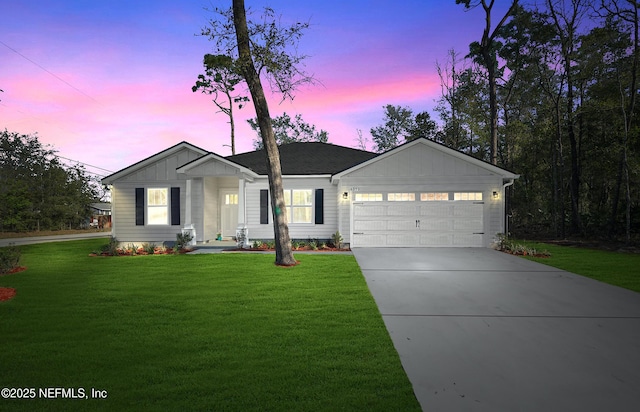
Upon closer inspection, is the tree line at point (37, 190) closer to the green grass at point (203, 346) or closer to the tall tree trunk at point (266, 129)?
the green grass at point (203, 346)

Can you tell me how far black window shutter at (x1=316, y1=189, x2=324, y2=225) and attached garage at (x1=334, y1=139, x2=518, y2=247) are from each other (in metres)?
1.15

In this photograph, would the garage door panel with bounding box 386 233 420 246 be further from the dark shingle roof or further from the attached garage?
the dark shingle roof

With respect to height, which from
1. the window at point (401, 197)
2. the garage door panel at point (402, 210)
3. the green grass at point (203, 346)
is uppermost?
the window at point (401, 197)

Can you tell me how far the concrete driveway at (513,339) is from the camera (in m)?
2.71

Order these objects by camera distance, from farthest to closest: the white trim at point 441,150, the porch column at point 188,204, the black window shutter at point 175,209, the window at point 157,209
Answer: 1. the window at point 157,209
2. the black window shutter at point 175,209
3. the porch column at point 188,204
4. the white trim at point 441,150

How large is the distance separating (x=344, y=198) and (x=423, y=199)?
132 inches

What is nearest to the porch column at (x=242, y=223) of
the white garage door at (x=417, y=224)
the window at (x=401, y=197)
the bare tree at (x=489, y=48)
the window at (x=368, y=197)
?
the white garage door at (x=417, y=224)

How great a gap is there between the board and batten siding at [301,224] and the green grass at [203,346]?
263 inches

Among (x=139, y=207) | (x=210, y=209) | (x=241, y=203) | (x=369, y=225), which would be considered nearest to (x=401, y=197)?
(x=369, y=225)

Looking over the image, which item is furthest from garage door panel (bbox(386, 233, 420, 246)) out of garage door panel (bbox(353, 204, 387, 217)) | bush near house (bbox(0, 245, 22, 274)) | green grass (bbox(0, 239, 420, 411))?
bush near house (bbox(0, 245, 22, 274))

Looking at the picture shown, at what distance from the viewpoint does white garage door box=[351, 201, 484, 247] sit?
12914 mm

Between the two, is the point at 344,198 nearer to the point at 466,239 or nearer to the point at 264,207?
the point at 264,207

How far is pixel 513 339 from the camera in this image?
3959mm

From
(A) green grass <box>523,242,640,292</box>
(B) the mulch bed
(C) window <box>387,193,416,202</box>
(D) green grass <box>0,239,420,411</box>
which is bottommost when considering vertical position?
(A) green grass <box>523,242,640,292</box>
